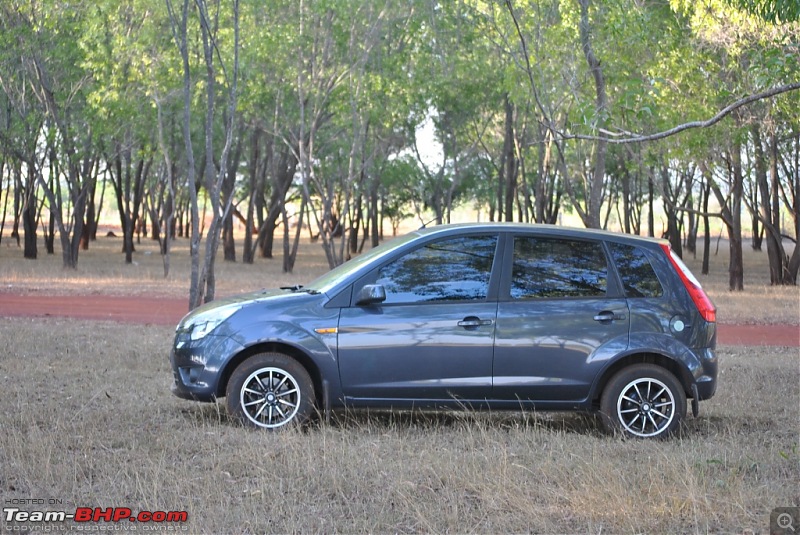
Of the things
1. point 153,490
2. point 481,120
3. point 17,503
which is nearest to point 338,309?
point 153,490

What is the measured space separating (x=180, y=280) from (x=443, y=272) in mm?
21554

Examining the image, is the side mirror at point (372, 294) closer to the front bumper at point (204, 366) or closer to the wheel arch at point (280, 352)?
the wheel arch at point (280, 352)

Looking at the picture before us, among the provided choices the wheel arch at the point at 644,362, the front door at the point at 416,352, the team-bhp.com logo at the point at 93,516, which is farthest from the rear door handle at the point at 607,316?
the team-bhp.com logo at the point at 93,516

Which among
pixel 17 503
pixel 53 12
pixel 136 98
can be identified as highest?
pixel 53 12

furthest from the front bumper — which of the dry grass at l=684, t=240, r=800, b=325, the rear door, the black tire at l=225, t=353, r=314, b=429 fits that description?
the dry grass at l=684, t=240, r=800, b=325

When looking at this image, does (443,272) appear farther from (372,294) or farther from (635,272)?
(635,272)

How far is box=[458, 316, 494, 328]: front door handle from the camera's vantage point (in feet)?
24.2

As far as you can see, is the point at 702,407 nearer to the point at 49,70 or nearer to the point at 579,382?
the point at 579,382

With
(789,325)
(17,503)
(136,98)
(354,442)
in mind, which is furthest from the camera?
(136,98)

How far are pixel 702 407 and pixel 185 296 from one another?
608 inches

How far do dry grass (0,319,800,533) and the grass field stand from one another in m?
0.01

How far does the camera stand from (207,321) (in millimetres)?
7637

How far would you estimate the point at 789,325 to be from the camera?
1823cm

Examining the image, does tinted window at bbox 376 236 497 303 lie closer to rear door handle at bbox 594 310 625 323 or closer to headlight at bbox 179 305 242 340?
rear door handle at bbox 594 310 625 323
